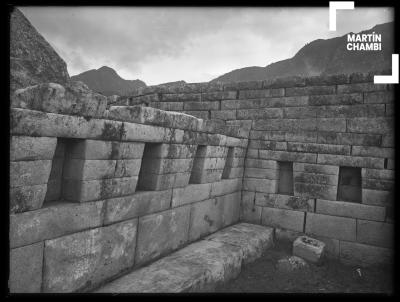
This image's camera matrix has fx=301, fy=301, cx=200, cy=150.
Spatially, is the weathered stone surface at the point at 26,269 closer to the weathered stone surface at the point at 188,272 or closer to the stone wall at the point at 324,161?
the weathered stone surface at the point at 188,272

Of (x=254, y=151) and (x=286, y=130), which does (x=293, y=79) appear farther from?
(x=254, y=151)

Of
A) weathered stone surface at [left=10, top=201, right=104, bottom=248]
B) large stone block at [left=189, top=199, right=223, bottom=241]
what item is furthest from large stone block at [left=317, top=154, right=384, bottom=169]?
weathered stone surface at [left=10, top=201, right=104, bottom=248]

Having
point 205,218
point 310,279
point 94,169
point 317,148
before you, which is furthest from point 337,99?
point 94,169

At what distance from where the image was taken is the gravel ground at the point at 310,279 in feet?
17.0

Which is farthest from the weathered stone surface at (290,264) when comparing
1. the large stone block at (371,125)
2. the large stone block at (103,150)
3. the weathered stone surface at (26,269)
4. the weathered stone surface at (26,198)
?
the weathered stone surface at (26,198)

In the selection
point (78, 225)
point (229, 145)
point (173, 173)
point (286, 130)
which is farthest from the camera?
point (286, 130)

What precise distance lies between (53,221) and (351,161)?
6.02m

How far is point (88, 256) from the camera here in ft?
11.3

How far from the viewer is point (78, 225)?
3.30m

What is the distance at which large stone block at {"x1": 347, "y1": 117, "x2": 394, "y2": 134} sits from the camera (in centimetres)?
651

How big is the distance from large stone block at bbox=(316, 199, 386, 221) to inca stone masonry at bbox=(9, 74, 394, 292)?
0.07 ft

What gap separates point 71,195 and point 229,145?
4.01 meters

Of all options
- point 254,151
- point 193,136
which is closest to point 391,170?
point 254,151
